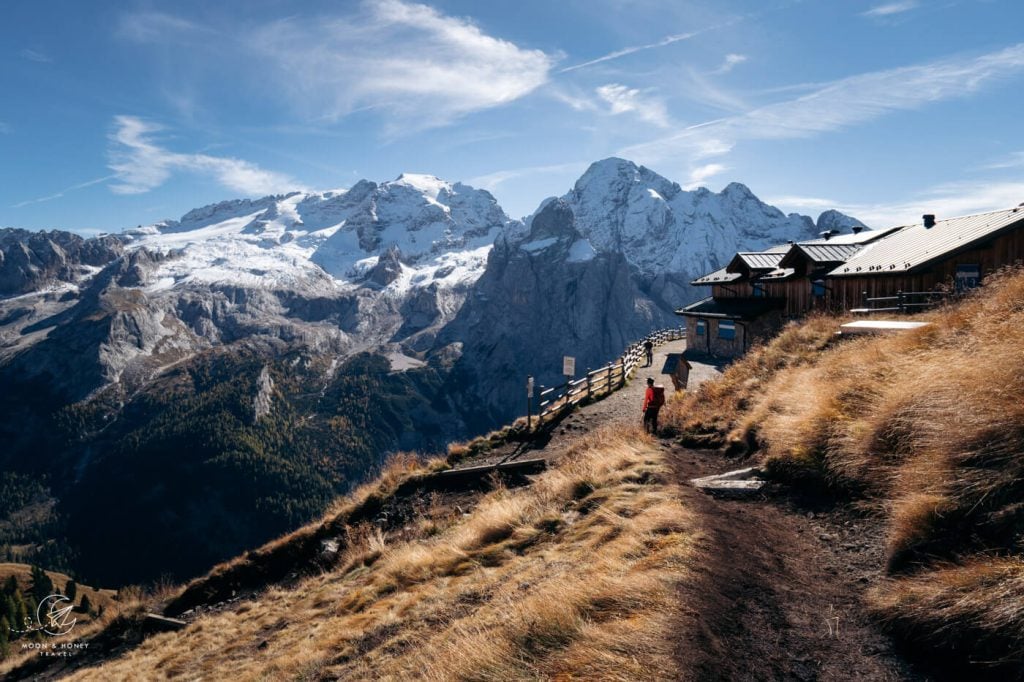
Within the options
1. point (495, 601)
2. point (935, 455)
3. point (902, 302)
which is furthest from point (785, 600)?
point (902, 302)

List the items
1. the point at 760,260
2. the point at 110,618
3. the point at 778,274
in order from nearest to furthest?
1. the point at 110,618
2. the point at 778,274
3. the point at 760,260

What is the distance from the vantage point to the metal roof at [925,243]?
23734mm

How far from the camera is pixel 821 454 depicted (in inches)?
363

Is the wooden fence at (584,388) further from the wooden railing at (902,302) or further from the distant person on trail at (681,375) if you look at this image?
the wooden railing at (902,302)

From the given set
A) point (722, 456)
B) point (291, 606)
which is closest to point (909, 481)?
point (722, 456)

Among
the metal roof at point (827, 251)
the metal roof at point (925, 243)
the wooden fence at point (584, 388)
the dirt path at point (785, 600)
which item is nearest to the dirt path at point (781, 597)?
the dirt path at point (785, 600)

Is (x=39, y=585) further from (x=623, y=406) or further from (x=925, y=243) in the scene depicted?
(x=925, y=243)

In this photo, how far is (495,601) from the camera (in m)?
7.34

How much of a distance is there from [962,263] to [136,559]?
199 metres

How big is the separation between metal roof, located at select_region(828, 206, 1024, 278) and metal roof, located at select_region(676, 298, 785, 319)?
823 centimetres

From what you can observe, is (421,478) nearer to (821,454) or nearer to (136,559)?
(821,454)

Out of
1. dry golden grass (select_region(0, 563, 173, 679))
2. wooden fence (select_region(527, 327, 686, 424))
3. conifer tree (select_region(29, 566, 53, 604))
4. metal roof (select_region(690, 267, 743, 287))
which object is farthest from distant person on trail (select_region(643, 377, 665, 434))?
conifer tree (select_region(29, 566, 53, 604))

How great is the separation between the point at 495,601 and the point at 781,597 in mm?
3745

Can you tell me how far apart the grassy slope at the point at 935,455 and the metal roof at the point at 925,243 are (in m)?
14.8
